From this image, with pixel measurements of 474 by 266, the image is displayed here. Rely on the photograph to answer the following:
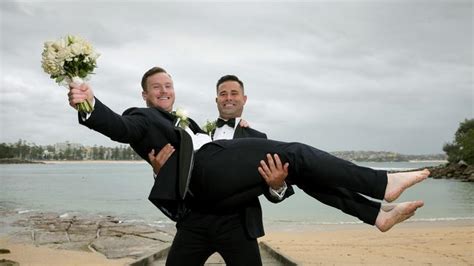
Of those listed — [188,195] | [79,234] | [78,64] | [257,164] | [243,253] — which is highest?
[78,64]

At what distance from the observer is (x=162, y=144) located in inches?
133

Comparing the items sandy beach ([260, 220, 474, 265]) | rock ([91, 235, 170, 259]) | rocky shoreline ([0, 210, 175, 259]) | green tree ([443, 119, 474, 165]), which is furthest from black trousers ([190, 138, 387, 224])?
green tree ([443, 119, 474, 165])

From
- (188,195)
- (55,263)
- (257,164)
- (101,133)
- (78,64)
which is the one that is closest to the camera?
(101,133)

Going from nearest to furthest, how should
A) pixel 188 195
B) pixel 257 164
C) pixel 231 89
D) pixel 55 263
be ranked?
pixel 257 164 → pixel 188 195 → pixel 231 89 → pixel 55 263

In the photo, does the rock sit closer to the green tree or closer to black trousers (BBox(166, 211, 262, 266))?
black trousers (BBox(166, 211, 262, 266))

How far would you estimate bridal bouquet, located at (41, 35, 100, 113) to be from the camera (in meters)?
2.99

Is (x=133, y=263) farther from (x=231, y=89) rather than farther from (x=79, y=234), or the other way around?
(x=79, y=234)

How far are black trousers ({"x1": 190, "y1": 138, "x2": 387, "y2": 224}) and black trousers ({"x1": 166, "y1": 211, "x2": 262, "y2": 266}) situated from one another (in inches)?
6.8

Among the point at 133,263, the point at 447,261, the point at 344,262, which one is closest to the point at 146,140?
the point at 133,263

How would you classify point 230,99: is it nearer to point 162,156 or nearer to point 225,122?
point 225,122

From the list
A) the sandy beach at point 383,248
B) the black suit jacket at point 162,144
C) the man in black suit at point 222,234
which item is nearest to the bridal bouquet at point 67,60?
the black suit jacket at point 162,144

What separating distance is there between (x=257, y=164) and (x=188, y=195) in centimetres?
56

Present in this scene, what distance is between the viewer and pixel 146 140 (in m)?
3.33

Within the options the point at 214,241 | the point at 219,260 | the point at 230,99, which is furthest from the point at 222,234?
the point at 219,260
